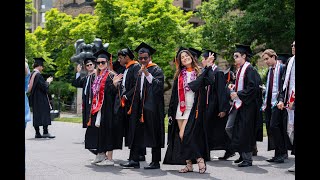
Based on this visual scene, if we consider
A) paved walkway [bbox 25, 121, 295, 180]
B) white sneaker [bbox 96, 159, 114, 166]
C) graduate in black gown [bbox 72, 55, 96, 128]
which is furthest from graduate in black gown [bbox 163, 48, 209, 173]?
graduate in black gown [bbox 72, 55, 96, 128]

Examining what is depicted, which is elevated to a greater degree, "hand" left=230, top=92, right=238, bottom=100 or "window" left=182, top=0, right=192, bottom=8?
"window" left=182, top=0, right=192, bottom=8

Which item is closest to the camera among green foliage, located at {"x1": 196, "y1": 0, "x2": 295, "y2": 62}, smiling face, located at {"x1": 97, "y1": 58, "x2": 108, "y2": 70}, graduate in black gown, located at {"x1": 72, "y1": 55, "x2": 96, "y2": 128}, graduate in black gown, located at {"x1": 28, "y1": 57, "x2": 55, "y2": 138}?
smiling face, located at {"x1": 97, "y1": 58, "x2": 108, "y2": 70}

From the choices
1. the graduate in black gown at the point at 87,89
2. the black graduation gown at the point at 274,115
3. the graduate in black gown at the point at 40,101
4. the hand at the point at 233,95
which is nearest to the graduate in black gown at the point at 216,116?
the black graduation gown at the point at 274,115

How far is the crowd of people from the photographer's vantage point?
8.60 m

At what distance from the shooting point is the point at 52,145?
1379cm

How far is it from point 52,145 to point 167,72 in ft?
74.7

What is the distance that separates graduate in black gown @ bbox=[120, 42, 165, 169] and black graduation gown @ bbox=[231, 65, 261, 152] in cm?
127

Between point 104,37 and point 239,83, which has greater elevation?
Result: point 104,37

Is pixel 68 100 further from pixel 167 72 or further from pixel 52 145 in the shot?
pixel 52 145

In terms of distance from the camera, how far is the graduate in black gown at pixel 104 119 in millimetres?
9636

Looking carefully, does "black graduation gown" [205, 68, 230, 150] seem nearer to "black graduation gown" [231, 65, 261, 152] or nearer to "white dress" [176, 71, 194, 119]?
"black graduation gown" [231, 65, 261, 152]

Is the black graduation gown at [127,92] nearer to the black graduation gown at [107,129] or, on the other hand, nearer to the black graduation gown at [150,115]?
the black graduation gown at [107,129]

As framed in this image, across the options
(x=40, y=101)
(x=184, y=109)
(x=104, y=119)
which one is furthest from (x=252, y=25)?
(x=184, y=109)
